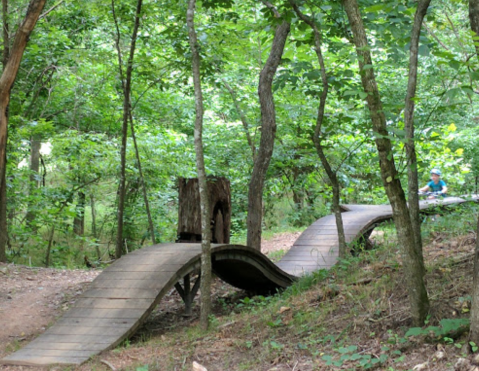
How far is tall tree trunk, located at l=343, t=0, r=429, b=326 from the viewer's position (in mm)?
4039

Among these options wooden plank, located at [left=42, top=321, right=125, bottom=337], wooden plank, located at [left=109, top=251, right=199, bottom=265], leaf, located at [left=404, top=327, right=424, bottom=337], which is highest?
wooden plank, located at [left=109, top=251, right=199, bottom=265]

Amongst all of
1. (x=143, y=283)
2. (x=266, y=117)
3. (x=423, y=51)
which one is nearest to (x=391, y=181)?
(x=423, y=51)

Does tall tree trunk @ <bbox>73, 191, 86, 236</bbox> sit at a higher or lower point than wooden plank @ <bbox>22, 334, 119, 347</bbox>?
higher

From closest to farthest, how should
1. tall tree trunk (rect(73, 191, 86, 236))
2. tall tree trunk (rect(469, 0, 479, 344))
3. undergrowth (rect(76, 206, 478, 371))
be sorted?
tall tree trunk (rect(469, 0, 479, 344)) → undergrowth (rect(76, 206, 478, 371)) → tall tree trunk (rect(73, 191, 86, 236))

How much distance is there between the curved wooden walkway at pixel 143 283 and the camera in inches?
210

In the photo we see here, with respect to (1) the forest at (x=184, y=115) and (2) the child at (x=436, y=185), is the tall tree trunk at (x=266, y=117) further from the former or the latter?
(2) the child at (x=436, y=185)

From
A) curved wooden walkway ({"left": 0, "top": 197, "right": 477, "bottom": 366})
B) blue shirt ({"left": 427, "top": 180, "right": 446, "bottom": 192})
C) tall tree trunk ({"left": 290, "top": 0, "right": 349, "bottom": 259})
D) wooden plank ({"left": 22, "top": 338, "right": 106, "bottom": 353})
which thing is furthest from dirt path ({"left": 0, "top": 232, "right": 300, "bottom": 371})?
blue shirt ({"left": 427, "top": 180, "right": 446, "bottom": 192})

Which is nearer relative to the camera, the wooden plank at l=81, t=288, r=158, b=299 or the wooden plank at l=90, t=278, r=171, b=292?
the wooden plank at l=81, t=288, r=158, b=299

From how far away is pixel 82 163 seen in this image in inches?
457

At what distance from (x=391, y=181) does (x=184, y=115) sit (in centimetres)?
1156

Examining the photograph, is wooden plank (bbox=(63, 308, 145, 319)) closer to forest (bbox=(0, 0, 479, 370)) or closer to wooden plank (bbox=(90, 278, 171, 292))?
wooden plank (bbox=(90, 278, 171, 292))

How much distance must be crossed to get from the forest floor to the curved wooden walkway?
0.24 metres

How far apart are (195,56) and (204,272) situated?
100 inches

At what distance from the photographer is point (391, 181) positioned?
161 inches
